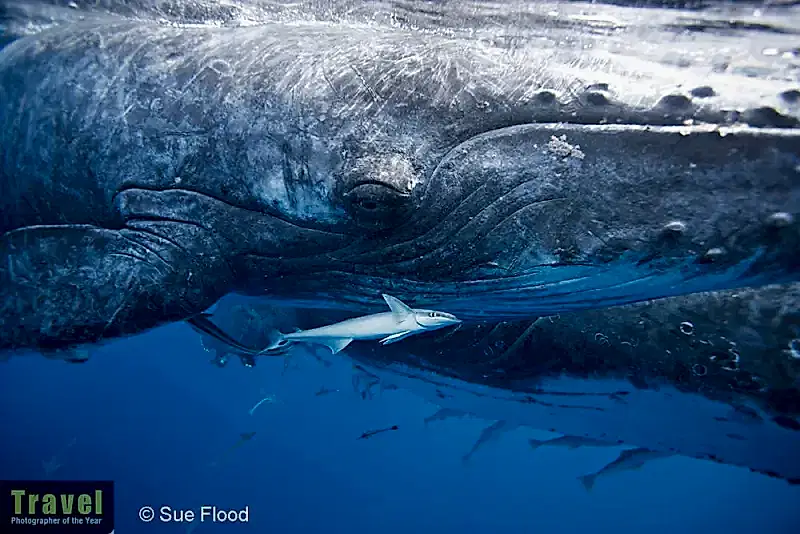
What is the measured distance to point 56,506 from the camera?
6.98 m

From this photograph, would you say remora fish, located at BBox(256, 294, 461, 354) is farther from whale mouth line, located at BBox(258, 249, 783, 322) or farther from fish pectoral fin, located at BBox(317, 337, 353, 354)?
whale mouth line, located at BBox(258, 249, 783, 322)

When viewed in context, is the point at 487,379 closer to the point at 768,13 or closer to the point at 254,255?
the point at 254,255

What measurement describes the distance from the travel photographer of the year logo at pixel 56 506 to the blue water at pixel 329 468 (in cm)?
616

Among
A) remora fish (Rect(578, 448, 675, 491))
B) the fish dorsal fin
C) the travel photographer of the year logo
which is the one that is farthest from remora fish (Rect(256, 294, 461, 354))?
the travel photographer of the year logo

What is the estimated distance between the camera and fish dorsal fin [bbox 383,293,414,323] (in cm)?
379

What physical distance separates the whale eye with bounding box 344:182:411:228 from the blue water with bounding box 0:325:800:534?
33.8 feet

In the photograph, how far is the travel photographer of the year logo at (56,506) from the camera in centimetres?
693

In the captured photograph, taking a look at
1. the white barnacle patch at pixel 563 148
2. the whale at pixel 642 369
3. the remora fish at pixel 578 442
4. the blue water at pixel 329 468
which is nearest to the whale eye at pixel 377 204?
the white barnacle patch at pixel 563 148

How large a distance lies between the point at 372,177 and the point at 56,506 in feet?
19.5

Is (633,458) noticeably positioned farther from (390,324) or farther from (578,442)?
(390,324)

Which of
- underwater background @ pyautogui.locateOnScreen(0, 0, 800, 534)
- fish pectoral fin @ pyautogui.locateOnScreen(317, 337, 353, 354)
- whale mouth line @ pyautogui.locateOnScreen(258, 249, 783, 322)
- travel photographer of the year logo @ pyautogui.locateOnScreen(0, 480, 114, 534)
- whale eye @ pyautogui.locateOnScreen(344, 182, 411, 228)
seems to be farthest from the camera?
underwater background @ pyautogui.locateOnScreen(0, 0, 800, 534)

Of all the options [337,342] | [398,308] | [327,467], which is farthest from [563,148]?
[327,467]

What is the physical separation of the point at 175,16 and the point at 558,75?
3.45m

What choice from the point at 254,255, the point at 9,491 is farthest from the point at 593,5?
the point at 9,491
